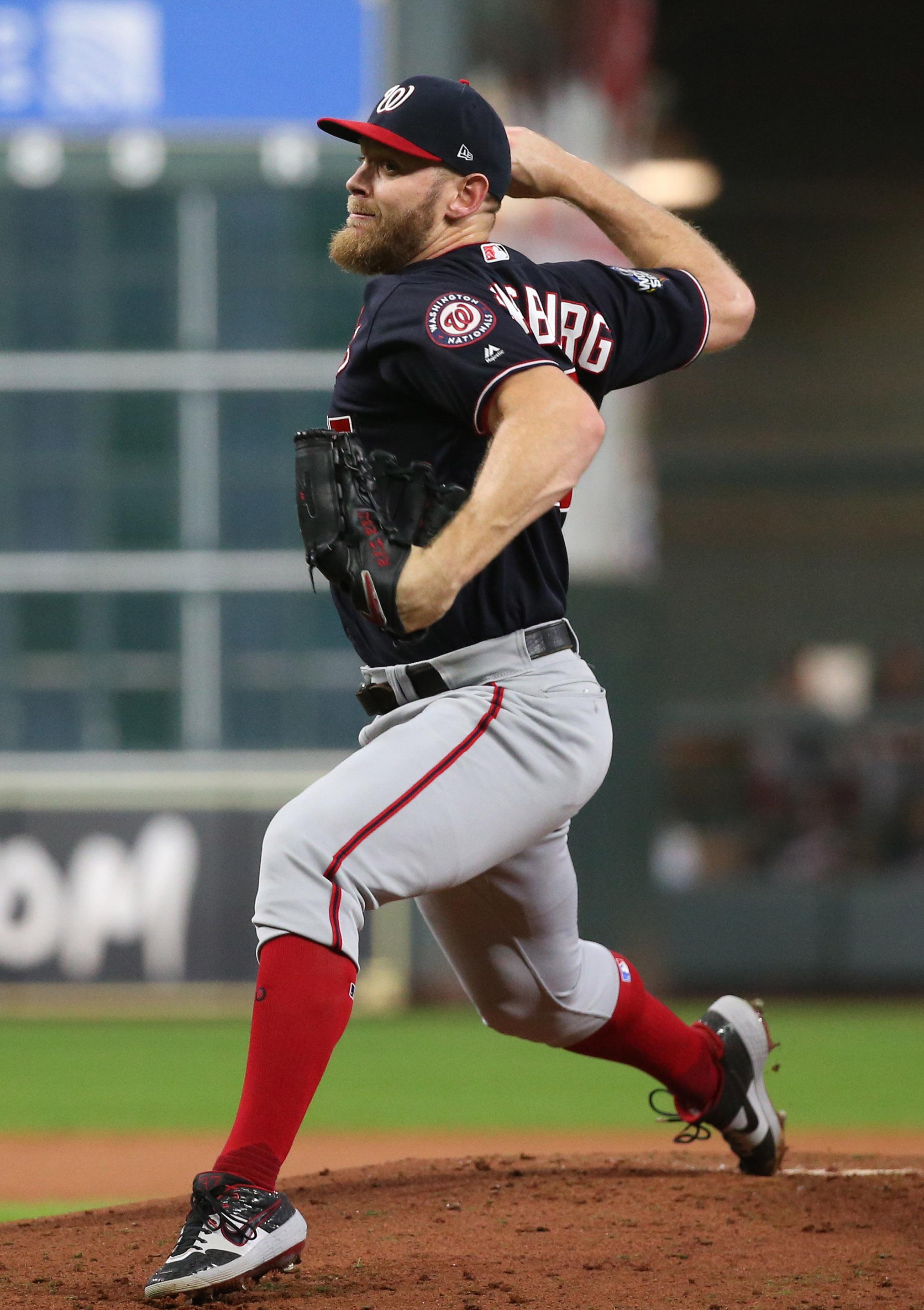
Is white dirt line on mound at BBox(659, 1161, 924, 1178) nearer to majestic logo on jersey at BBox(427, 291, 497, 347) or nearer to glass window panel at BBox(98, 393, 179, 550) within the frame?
majestic logo on jersey at BBox(427, 291, 497, 347)

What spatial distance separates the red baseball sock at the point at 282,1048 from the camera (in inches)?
85.1

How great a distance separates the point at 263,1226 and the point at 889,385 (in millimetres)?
13472

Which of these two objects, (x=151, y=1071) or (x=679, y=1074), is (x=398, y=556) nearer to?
(x=679, y=1074)

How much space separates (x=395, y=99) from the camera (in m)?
2.37

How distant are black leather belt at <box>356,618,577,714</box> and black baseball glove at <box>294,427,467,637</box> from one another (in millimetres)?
177

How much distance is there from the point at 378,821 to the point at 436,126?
98 cm

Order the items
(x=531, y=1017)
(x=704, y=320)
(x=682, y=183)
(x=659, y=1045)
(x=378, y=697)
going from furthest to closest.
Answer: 1. (x=682, y=183)
2. (x=659, y=1045)
3. (x=531, y=1017)
4. (x=704, y=320)
5. (x=378, y=697)

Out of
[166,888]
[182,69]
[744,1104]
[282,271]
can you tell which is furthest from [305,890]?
[182,69]

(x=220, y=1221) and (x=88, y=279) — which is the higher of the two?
(x=88, y=279)

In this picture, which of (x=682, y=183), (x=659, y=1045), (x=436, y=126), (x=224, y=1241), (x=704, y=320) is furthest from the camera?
(x=682, y=183)

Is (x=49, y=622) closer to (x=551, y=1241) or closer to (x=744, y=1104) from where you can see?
(x=744, y=1104)

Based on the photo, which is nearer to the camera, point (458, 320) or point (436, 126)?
point (458, 320)

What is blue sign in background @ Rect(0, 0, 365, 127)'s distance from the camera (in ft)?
27.0

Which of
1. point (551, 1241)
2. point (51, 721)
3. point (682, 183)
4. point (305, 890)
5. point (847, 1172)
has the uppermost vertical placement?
point (682, 183)
